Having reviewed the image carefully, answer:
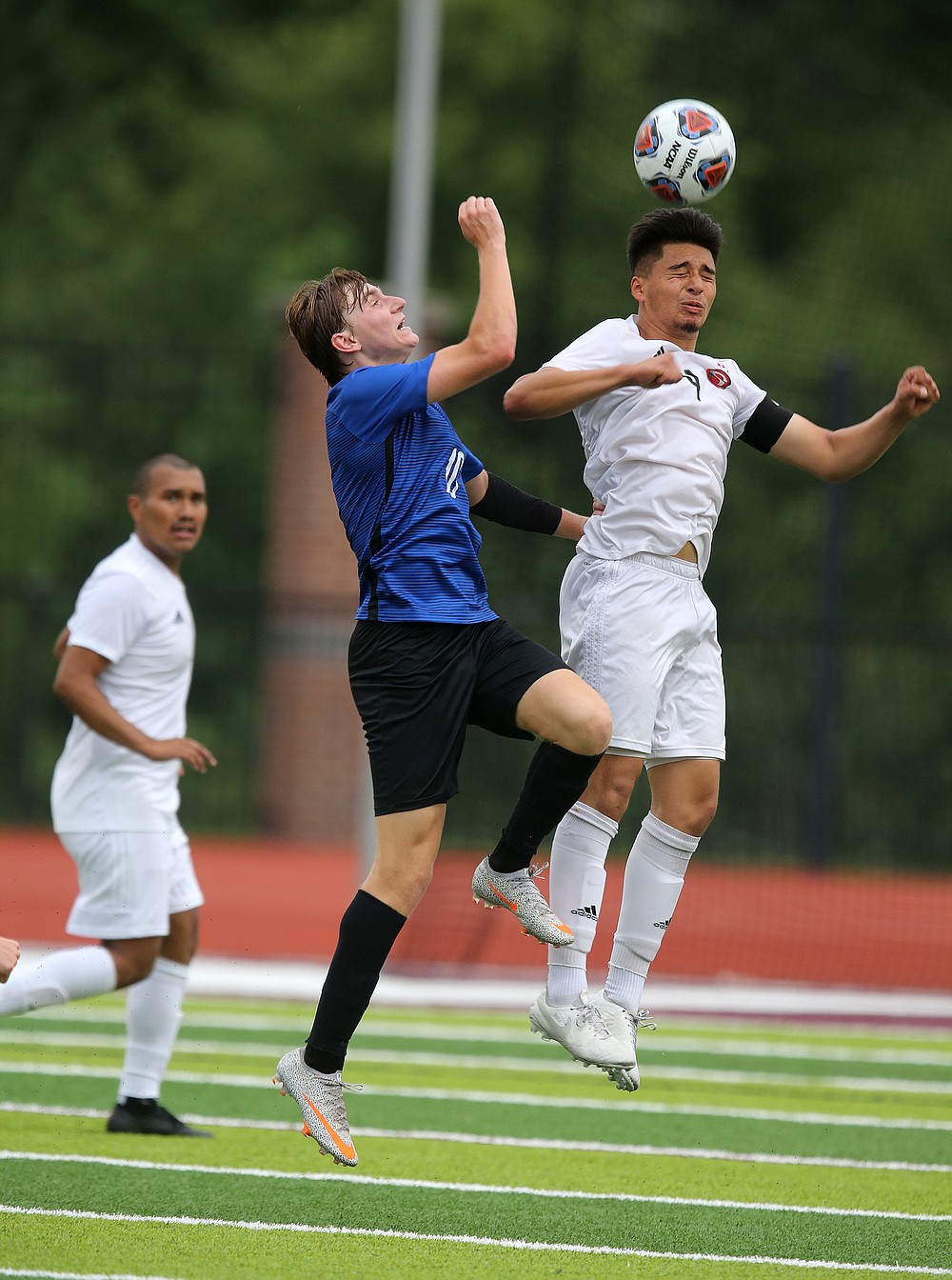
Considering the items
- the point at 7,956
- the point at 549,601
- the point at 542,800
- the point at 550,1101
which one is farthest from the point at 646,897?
the point at 549,601

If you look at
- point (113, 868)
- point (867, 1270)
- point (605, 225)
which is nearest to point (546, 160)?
point (605, 225)

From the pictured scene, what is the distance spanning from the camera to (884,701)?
1650 centimetres

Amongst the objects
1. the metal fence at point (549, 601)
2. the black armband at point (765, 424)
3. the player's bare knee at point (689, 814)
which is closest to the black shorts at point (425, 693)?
the player's bare knee at point (689, 814)

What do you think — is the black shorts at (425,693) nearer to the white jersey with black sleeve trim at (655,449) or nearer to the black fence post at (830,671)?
the white jersey with black sleeve trim at (655,449)

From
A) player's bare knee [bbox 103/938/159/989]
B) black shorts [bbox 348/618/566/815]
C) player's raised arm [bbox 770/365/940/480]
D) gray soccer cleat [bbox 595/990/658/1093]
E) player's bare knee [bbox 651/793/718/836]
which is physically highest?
player's raised arm [bbox 770/365/940/480]

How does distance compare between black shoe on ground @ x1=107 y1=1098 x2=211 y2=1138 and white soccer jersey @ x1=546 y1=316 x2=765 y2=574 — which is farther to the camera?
black shoe on ground @ x1=107 y1=1098 x2=211 y2=1138

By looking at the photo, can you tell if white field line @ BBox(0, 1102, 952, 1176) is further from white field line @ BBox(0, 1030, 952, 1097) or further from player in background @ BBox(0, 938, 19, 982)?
player in background @ BBox(0, 938, 19, 982)

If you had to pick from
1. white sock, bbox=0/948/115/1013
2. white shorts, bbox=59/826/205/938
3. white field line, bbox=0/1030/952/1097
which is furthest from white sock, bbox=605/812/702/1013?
white field line, bbox=0/1030/952/1097

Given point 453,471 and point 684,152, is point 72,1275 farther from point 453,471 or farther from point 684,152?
point 684,152

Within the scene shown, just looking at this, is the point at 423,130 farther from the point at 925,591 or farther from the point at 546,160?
the point at 925,591

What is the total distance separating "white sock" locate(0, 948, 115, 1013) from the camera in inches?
278

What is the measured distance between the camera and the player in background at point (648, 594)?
5.54 m

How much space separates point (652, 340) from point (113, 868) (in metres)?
3.04

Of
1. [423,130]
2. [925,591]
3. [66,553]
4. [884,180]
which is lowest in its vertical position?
[66,553]
